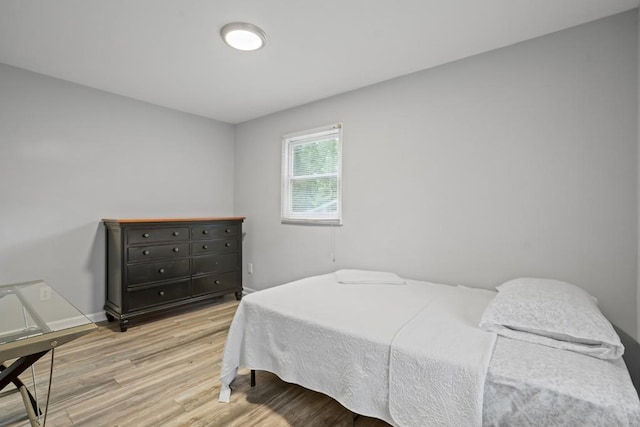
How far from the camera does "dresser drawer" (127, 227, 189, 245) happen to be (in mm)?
2943

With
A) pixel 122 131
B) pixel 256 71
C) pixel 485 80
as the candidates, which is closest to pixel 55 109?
pixel 122 131

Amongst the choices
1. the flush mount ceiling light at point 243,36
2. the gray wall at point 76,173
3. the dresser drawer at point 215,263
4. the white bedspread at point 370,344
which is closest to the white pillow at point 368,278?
the white bedspread at point 370,344

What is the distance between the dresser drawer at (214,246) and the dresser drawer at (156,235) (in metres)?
0.17

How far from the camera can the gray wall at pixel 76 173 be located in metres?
2.67

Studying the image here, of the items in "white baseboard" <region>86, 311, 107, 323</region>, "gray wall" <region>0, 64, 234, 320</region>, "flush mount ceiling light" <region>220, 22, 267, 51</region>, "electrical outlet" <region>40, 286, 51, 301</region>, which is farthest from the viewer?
"white baseboard" <region>86, 311, 107, 323</region>

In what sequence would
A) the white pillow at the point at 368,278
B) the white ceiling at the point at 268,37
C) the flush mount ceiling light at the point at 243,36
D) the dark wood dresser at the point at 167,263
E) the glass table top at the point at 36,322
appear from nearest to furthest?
the glass table top at the point at 36,322
the white ceiling at the point at 268,37
the flush mount ceiling light at the point at 243,36
the white pillow at the point at 368,278
the dark wood dresser at the point at 167,263

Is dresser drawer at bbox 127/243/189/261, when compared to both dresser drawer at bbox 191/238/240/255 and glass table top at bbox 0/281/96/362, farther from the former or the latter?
glass table top at bbox 0/281/96/362

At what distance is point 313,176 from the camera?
3434mm

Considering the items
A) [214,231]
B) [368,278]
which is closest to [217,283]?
[214,231]

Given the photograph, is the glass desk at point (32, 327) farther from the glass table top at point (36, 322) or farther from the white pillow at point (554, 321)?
the white pillow at point (554, 321)

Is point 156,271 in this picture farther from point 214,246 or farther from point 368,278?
point 368,278

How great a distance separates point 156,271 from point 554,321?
3258mm

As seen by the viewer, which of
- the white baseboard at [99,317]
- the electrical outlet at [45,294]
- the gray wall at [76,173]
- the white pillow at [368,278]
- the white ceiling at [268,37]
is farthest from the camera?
the white baseboard at [99,317]

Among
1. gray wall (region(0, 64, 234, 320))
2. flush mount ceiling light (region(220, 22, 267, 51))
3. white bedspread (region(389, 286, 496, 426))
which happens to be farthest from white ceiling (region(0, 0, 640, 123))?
white bedspread (region(389, 286, 496, 426))
